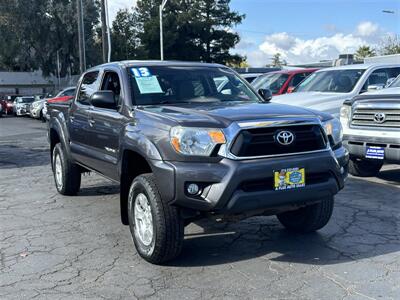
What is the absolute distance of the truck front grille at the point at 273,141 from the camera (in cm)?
412

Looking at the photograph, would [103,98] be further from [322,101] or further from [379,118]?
[322,101]

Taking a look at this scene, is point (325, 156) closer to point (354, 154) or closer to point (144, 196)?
point (144, 196)

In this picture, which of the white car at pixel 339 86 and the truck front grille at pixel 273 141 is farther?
the white car at pixel 339 86

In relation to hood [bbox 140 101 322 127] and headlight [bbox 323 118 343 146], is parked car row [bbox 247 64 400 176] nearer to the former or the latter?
headlight [bbox 323 118 343 146]

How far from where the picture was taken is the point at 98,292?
402cm

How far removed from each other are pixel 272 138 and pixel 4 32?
43252 mm

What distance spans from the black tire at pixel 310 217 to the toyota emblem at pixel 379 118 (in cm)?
274

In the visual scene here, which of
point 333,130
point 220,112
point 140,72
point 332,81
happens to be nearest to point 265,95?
point 333,130

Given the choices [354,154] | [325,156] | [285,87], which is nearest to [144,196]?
[325,156]

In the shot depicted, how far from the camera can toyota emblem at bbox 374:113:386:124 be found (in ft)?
24.2

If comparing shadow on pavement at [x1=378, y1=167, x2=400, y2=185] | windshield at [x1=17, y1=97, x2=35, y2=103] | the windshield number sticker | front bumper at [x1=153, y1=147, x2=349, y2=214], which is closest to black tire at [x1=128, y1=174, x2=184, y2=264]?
front bumper at [x1=153, y1=147, x2=349, y2=214]

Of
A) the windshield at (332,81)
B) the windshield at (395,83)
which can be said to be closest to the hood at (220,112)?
the windshield at (395,83)

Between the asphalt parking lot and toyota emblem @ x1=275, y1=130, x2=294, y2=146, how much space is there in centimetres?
112

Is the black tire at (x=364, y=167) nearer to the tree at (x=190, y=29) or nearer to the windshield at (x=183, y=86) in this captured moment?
the windshield at (x=183, y=86)
